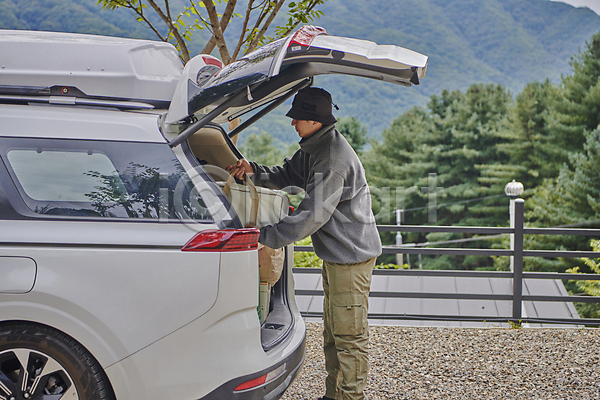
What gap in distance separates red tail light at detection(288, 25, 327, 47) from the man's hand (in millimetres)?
1110

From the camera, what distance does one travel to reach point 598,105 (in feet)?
105

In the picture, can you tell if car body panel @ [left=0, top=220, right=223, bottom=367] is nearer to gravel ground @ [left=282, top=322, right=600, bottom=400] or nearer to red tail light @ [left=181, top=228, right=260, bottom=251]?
red tail light @ [left=181, top=228, right=260, bottom=251]

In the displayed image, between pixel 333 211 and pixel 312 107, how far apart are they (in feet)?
2.13

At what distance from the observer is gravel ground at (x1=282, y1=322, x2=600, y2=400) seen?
151 inches

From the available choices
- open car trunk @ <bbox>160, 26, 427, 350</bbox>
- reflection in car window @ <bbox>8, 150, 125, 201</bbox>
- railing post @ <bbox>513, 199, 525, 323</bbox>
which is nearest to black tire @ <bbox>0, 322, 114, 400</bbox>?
reflection in car window @ <bbox>8, 150, 125, 201</bbox>

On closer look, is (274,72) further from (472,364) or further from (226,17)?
(226,17)

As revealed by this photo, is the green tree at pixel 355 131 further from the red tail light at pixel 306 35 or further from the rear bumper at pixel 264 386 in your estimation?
the rear bumper at pixel 264 386

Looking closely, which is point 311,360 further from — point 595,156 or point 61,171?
point 595,156

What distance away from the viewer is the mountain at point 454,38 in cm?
14738

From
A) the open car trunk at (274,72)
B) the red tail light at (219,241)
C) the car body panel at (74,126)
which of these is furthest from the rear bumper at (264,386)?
the car body panel at (74,126)

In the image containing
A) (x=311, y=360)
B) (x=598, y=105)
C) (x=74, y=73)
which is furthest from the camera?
(x=598, y=105)

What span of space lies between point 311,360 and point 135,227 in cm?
258

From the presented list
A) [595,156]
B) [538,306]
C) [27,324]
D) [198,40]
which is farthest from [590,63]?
[198,40]

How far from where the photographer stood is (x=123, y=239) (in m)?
2.42
